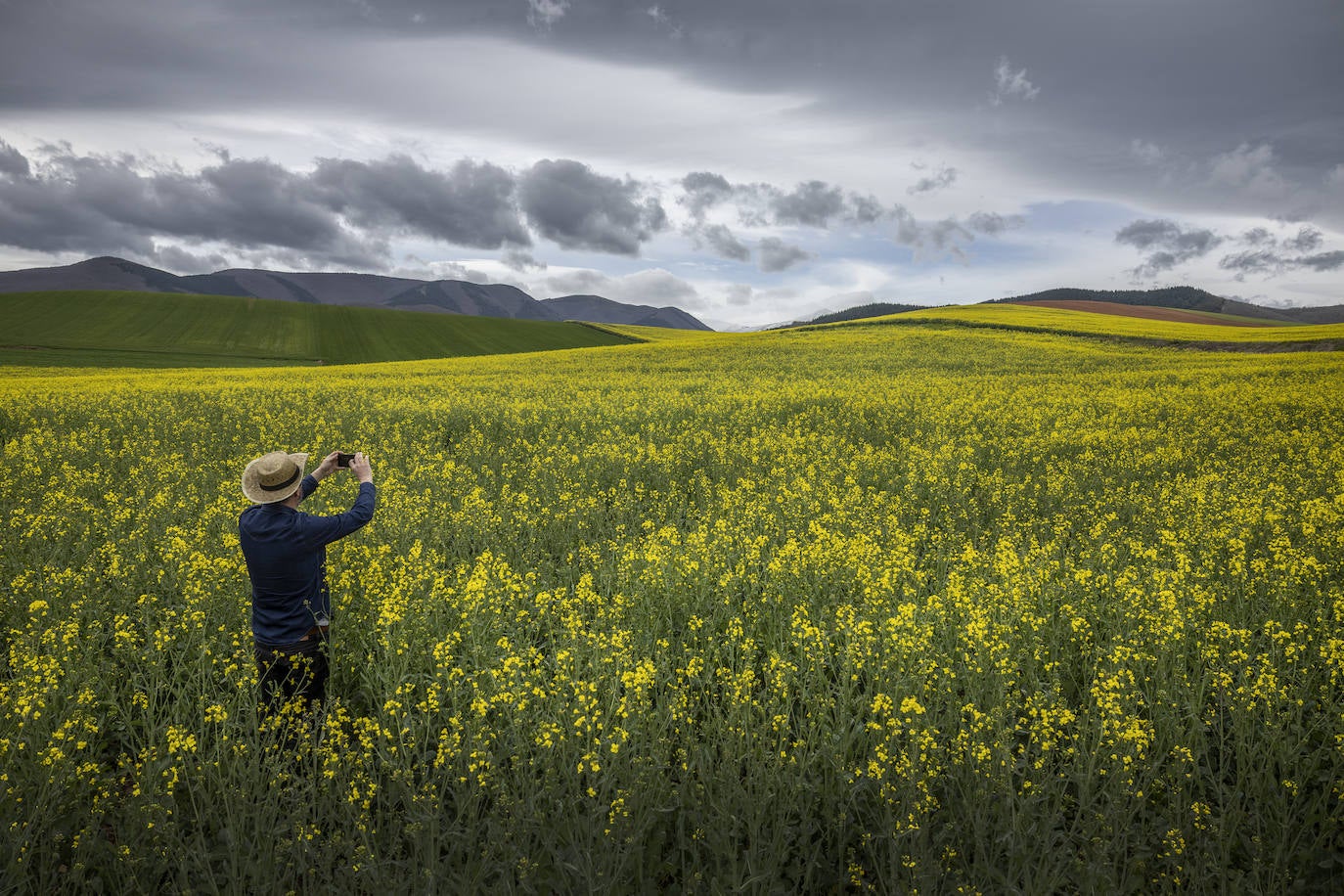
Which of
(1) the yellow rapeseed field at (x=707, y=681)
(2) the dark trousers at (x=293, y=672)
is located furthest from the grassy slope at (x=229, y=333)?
(2) the dark trousers at (x=293, y=672)

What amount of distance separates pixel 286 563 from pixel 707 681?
3.02m

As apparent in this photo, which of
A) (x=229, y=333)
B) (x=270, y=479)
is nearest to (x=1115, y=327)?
(x=270, y=479)

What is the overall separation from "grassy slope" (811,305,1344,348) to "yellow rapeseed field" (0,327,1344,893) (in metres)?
34.8

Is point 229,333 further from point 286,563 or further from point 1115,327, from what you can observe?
point 1115,327

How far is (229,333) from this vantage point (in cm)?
7144

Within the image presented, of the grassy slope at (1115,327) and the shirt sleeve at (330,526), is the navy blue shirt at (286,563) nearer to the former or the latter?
the shirt sleeve at (330,526)

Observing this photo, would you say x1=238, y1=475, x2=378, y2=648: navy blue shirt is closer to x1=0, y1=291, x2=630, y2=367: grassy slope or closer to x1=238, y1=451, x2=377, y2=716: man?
x1=238, y1=451, x2=377, y2=716: man

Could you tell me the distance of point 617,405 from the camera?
689 inches

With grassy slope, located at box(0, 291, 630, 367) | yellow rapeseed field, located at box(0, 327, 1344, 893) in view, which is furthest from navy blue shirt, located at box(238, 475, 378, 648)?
grassy slope, located at box(0, 291, 630, 367)

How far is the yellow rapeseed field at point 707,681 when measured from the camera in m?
3.11

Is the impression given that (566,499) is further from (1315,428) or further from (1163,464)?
(1315,428)

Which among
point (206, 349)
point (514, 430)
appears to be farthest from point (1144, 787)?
point (206, 349)

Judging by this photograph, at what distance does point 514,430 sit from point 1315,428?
17.1 meters

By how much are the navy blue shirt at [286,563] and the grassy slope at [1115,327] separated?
152ft
